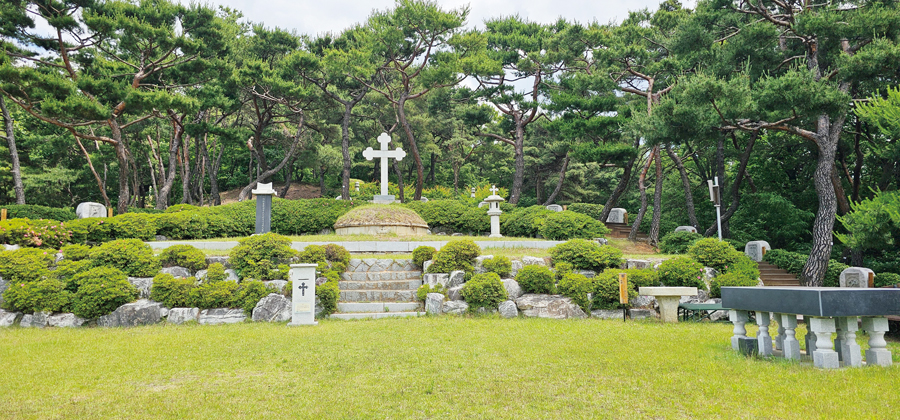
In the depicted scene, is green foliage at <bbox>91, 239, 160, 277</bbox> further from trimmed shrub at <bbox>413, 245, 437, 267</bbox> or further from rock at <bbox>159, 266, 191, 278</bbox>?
trimmed shrub at <bbox>413, 245, 437, 267</bbox>

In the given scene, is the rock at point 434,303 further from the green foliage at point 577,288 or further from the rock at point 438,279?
the green foliage at point 577,288

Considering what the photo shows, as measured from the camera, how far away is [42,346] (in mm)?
6352

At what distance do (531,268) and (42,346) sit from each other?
734 centimetres

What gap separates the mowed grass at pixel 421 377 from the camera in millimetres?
3590

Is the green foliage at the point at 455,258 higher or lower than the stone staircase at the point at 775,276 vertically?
higher

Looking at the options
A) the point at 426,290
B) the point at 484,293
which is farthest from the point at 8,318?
the point at 484,293

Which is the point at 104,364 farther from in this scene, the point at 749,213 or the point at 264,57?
the point at 264,57

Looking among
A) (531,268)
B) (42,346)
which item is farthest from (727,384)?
(42,346)

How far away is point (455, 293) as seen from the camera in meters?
9.07

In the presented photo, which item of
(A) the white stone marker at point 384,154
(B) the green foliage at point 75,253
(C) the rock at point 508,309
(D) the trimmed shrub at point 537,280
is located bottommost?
(C) the rock at point 508,309

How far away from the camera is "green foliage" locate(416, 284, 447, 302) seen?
9125mm

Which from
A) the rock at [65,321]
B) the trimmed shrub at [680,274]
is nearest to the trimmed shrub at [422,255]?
the trimmed shrub at [680,274]

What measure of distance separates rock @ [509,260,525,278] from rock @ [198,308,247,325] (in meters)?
4.86

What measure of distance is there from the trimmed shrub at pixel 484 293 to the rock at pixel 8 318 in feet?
24.5
